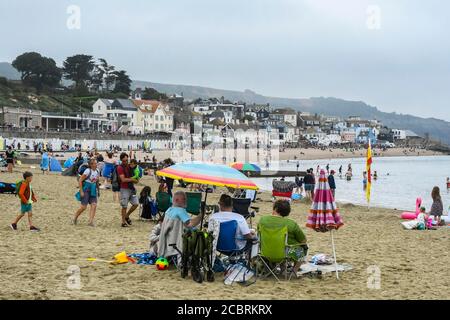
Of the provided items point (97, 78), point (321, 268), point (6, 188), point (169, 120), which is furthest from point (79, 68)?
point (321, 268)

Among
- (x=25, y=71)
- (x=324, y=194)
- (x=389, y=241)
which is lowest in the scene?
(x=389, y=241)

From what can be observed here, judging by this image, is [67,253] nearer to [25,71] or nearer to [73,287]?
[73,287]

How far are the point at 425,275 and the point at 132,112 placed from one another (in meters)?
101

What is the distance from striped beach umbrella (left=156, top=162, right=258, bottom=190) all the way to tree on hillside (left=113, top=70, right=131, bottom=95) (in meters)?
124

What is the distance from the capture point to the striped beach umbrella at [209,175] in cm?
827

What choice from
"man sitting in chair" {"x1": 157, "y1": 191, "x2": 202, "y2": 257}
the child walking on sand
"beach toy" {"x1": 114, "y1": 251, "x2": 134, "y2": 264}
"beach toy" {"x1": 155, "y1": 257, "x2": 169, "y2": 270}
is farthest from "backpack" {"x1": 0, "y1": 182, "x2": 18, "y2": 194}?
"beach toy" {"x1": 155, "y1": 257, "x2": 169, "y2": 270}

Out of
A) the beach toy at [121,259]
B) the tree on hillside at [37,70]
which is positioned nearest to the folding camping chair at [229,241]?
the beach toy at [121,259]

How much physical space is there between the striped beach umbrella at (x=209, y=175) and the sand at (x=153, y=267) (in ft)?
4.62

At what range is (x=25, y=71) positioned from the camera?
109500 millimetres

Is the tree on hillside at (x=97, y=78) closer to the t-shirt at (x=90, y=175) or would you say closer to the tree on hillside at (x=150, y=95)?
the tree on hillside at (x=150, y=95)

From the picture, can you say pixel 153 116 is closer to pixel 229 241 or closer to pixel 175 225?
pixel 175 225

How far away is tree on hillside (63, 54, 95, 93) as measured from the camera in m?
126

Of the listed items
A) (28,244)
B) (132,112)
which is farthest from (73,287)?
(132,112)

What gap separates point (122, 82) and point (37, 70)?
25775mm
